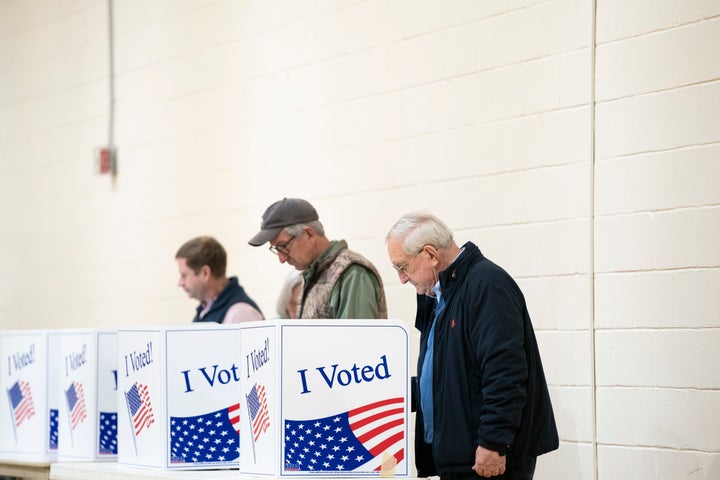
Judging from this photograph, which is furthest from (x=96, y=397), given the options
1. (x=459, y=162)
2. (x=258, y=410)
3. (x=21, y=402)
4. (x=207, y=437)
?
(x=459, y=162)

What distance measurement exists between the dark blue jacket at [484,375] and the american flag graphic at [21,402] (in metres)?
1.48

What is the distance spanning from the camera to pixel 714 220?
3.04 m

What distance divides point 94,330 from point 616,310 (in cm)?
159

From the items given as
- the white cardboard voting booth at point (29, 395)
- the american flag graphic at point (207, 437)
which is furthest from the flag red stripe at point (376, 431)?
the white cardboard voting booth at point (29, 395)

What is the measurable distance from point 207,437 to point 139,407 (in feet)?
0.82

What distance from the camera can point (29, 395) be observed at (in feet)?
11.5

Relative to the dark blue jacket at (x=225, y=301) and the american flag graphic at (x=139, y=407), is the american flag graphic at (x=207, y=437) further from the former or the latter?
the dark blue jacket at (x=225, y=301)

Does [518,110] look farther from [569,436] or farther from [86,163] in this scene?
[86,163]

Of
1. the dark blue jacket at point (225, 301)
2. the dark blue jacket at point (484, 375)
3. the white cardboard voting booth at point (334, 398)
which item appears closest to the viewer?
the white cardboard voting booth at point (334, 398)

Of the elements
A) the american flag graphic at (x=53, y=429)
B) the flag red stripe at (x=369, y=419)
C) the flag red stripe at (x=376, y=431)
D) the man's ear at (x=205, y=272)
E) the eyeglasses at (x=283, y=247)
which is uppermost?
the eyeglasses at (x=283, y=247)

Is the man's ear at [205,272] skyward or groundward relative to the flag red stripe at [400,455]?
skyward

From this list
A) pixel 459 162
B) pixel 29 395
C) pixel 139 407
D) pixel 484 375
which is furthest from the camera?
pixel 459 162

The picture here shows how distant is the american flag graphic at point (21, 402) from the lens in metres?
3.51

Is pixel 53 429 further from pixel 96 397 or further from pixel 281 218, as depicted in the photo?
pixel 281 218
